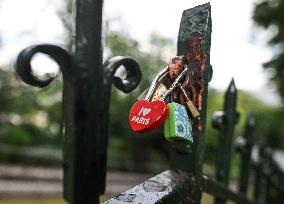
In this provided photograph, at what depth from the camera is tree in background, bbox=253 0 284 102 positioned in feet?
21.2

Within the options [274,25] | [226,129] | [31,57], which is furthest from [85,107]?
[274,25]

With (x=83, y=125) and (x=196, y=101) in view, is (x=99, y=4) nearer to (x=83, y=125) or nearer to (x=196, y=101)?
(x=83, y=125)

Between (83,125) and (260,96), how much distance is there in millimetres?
20925

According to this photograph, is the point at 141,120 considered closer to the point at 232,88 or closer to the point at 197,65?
the point at 197,65

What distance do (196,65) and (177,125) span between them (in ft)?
0.84

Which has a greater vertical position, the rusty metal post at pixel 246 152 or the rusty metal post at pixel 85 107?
the rusty metal post at pixel 85 107

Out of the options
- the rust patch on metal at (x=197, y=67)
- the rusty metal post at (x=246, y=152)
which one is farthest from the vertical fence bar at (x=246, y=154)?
the rust patch on metal at (x=197, y=67)

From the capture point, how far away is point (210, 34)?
1.30m

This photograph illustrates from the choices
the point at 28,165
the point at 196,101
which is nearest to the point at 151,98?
the point at 196,101

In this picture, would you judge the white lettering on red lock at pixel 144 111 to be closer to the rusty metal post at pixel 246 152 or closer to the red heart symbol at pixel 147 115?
the red heart symbol at pixel 147 115

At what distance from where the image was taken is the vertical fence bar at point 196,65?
1.24 metres

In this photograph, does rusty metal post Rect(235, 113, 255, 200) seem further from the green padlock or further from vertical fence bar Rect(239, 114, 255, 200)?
the green padlock

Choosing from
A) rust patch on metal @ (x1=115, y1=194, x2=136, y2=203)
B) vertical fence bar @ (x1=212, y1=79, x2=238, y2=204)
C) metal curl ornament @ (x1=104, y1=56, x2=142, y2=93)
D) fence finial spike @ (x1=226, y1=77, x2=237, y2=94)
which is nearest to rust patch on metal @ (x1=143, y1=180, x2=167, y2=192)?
rust patch on metal @ (x1=115, y1=194, x2=136, y2=203)

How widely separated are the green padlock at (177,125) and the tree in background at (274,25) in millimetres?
5535
